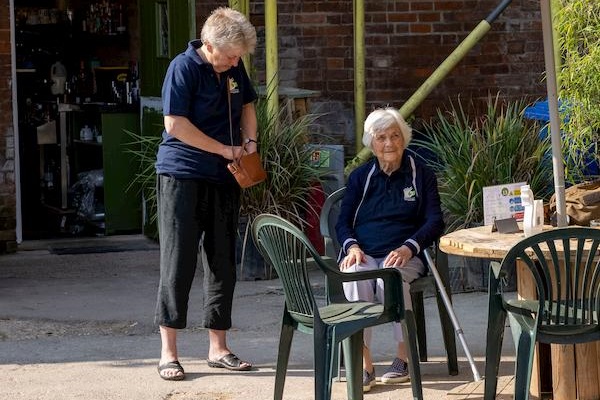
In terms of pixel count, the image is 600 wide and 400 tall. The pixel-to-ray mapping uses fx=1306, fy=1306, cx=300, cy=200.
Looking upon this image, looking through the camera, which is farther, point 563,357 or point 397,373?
point 397,373

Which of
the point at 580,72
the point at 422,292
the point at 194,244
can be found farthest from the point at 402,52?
the point at 194,244

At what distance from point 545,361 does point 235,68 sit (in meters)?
2.08

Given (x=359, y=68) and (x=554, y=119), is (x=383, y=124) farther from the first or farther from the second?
(x=359, y=68)

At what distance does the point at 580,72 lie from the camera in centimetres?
697

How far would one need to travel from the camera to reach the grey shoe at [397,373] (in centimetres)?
611

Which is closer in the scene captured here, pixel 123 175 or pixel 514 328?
pixel 514 328

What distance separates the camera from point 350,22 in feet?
34.7

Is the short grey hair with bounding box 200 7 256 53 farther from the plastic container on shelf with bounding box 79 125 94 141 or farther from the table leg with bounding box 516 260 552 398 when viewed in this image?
the plastic container on shelf with bounding box 79 125 94 141

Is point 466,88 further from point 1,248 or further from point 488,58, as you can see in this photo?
point 1,248

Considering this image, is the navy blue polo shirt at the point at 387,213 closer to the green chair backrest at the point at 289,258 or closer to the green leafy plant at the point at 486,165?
the green chair backrest at the point at 289,258

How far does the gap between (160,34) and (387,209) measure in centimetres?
491

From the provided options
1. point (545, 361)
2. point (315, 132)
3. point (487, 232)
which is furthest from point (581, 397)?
point (315, 132)

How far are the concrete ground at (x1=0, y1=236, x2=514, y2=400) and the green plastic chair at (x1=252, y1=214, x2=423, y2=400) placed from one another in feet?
1.62

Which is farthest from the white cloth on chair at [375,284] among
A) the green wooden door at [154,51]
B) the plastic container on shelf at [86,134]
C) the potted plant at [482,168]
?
the plastic container on shelf at [86,134]
